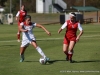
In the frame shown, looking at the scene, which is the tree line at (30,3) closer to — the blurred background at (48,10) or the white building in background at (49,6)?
the blurred background at (48,10)

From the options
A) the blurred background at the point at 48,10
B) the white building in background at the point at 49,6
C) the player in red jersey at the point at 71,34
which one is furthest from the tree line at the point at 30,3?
the player in red jersey at the point at 71,34

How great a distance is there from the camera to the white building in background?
99.5 meters

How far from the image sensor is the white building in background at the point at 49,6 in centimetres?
9951

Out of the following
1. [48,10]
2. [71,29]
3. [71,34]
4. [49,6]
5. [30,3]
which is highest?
[71,29]

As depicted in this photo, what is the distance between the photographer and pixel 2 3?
120062mm

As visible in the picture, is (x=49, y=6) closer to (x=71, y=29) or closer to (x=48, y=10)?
(x=48, y=10)

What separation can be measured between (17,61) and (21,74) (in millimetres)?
3334

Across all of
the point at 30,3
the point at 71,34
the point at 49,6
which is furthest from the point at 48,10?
the point at 71,34

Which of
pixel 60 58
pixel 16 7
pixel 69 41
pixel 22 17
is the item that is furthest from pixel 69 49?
pixel 16 7

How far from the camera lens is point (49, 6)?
100562 mm

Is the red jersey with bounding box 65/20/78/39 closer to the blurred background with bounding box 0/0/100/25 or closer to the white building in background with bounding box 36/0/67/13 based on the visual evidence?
the blurred background with bounding box 0/0/100/25

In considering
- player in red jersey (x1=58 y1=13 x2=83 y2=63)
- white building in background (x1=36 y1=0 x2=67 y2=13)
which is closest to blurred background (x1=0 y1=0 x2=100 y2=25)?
white building in background (x1=36 y1=0 x2=67 y2=13)

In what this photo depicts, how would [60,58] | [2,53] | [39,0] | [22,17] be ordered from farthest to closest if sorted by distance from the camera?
[39,0]
[22,17]
[2,53]
[60,58]

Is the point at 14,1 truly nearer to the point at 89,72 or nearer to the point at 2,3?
the point at 2,3
